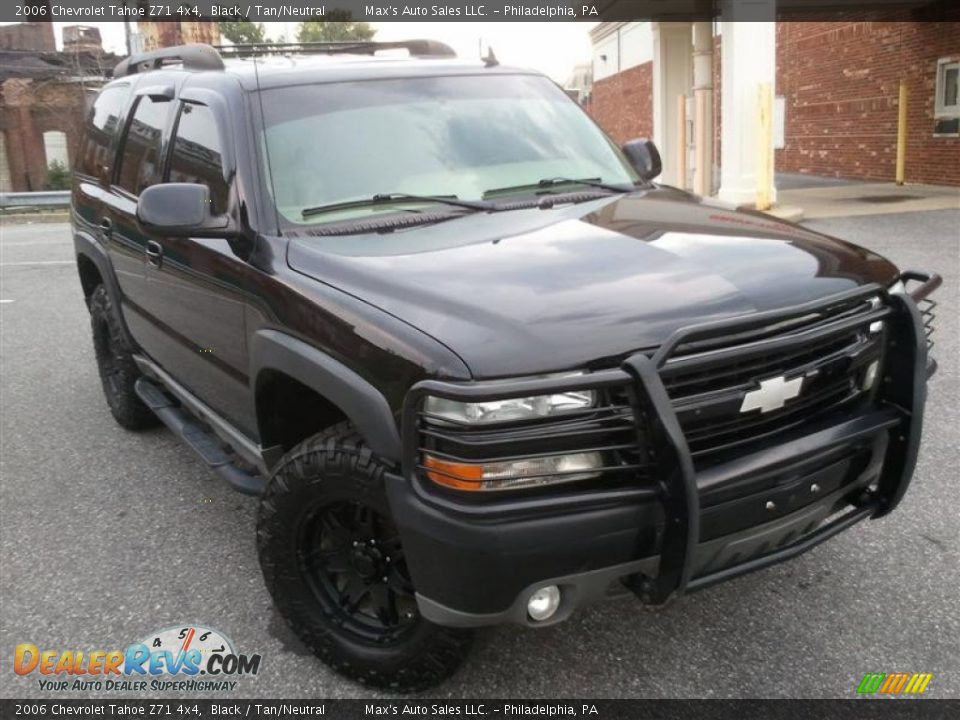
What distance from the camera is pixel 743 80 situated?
13695mm

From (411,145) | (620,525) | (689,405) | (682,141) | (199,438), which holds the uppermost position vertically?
(411,145)

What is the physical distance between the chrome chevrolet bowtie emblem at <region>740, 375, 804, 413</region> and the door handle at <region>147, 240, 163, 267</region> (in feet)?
8.65

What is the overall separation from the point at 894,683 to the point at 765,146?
39.3ft

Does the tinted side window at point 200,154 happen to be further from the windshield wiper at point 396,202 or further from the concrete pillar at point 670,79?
the concrete pillar at point 670,79

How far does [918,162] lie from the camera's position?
55.5 feet

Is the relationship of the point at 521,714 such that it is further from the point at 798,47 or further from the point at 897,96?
the point at 798,47

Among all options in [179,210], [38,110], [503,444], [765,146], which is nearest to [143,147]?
[179,210]

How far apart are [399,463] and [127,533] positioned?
2231 mm

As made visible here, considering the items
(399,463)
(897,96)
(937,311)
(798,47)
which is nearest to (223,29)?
(798,47)

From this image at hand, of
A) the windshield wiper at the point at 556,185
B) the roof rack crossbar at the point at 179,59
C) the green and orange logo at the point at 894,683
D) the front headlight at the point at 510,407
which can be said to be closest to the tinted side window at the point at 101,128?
the roof rack crossbar at the point at 179,59

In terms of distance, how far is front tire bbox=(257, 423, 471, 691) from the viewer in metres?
2.67

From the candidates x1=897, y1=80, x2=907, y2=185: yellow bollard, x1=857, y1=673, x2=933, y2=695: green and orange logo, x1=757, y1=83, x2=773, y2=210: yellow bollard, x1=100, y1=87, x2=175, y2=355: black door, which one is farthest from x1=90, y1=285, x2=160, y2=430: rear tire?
x1=897, y1=80, x2=907, y2=185: yellow bollard

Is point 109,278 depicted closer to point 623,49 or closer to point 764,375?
point 764,375

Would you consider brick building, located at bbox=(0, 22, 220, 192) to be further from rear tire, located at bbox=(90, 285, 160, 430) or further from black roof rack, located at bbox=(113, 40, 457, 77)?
black roof rack, located at bbox=(113, 40, 457, 77)
